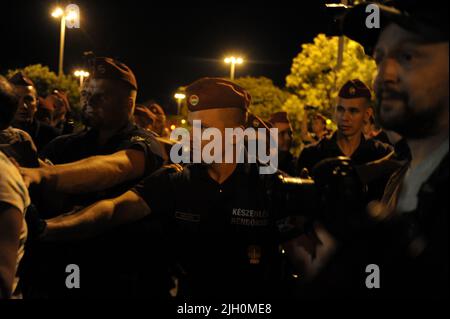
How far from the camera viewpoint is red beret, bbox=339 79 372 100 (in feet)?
19.0

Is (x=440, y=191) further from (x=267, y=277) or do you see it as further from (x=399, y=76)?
(x=267, y=277)

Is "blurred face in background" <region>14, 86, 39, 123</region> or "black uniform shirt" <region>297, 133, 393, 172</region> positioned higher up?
"blurred face in background" <region>14, 86, 39, 123</region>

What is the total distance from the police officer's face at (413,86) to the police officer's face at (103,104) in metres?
2.55

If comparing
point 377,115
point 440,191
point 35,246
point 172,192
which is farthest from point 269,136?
point 440,191

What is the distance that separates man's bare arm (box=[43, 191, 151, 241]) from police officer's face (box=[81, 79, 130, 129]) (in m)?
0.82

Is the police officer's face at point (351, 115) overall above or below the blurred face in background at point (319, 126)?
above

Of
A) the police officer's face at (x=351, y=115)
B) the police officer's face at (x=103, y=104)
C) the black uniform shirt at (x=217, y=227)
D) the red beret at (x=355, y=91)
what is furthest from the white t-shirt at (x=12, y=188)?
the red beret at (x=355, y=91)

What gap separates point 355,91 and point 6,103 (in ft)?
12.4

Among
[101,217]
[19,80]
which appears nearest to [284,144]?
[19,80]

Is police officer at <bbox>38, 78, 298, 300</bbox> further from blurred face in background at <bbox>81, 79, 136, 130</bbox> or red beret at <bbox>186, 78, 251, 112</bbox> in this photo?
blurred face in background at <bbox>81, 79, 136, 130</bbox>

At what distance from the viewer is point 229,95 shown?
153 inches

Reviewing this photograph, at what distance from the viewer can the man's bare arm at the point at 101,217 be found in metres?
3.40

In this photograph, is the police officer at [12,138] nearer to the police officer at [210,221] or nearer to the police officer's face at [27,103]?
the police officer at [210,221]

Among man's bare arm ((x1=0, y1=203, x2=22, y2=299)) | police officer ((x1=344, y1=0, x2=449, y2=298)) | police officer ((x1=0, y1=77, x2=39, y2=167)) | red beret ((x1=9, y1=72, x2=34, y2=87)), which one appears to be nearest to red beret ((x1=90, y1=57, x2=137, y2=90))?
police officer ((x1=0, y1=77, x2=39, y2=167))
